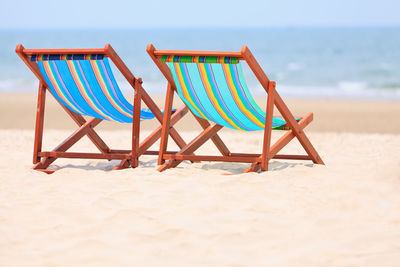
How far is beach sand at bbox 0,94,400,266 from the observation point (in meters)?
2.44

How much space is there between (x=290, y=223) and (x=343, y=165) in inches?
57.4

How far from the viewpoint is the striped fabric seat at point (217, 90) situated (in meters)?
3.66

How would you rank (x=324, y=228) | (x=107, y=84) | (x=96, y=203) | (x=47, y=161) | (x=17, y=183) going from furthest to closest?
(x=47, y=161) < (x=107, y=84) < (x=17, y=183) < (x=96, y=203) < (x=324, y=228)

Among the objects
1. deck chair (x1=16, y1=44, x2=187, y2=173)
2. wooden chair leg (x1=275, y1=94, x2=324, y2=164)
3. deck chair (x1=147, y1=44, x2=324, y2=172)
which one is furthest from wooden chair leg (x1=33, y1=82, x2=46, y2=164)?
wooden chair leg (x1=275, y1=94, x2=324, y2=164)

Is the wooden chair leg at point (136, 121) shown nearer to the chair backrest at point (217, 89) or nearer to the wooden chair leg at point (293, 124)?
the chair backrest at point (217, 89)

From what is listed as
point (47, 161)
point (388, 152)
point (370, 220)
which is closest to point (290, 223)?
point (370, 220)

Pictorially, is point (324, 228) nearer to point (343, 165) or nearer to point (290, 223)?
point (290, 223)

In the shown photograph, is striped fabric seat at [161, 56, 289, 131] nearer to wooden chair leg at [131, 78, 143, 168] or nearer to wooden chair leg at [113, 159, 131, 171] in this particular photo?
wooden chair leg at [131, 78, 143, 168]

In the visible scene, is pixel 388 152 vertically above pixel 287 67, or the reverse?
pixel 287 67

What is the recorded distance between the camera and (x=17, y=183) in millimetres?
3652

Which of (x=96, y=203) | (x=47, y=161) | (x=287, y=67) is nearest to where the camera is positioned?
(x=96, y=203)

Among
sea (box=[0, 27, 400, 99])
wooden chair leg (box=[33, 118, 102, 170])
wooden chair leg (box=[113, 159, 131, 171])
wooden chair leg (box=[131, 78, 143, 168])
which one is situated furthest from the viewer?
sea (box=[0, 27, 400, 99])

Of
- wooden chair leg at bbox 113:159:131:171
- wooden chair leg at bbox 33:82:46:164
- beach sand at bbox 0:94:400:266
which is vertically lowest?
beach sand at bbox 0:94:400:266

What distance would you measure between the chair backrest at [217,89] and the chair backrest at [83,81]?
409 millimetres
